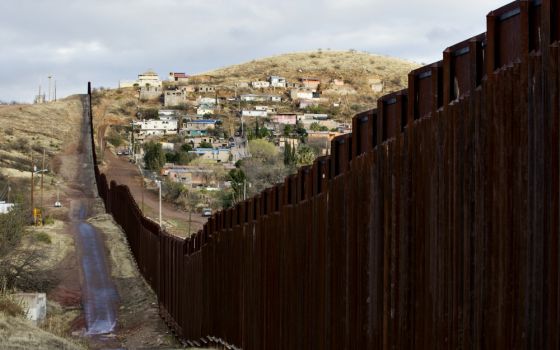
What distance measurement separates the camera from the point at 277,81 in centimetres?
18950

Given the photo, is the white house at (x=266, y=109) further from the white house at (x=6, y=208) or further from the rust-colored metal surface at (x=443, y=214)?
the rust-colored metal surface at (x=443, y=214)

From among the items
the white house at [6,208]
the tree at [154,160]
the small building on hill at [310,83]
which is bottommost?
the white house at [6,208]

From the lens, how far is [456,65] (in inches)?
332

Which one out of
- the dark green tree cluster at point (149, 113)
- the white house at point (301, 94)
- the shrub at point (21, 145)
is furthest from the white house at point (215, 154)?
the white house at point (301, 94)

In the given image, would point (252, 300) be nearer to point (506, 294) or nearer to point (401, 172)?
point (401, 172)

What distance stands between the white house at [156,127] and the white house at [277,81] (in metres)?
34.2

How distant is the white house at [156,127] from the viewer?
14724 cm

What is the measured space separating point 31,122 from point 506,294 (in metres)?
131

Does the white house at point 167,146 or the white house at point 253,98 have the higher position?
the white house at point 253,98

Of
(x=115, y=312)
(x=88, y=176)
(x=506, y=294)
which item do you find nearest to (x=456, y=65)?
(x=506, y=294)

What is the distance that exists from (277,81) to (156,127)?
44.2 meters

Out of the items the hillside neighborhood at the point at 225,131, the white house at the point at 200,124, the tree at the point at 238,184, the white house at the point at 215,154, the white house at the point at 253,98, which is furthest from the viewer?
the white house at the point at 253,98

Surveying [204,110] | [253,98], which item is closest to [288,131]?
[204,110]

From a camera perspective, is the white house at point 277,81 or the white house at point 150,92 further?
the white house at point 277,81
